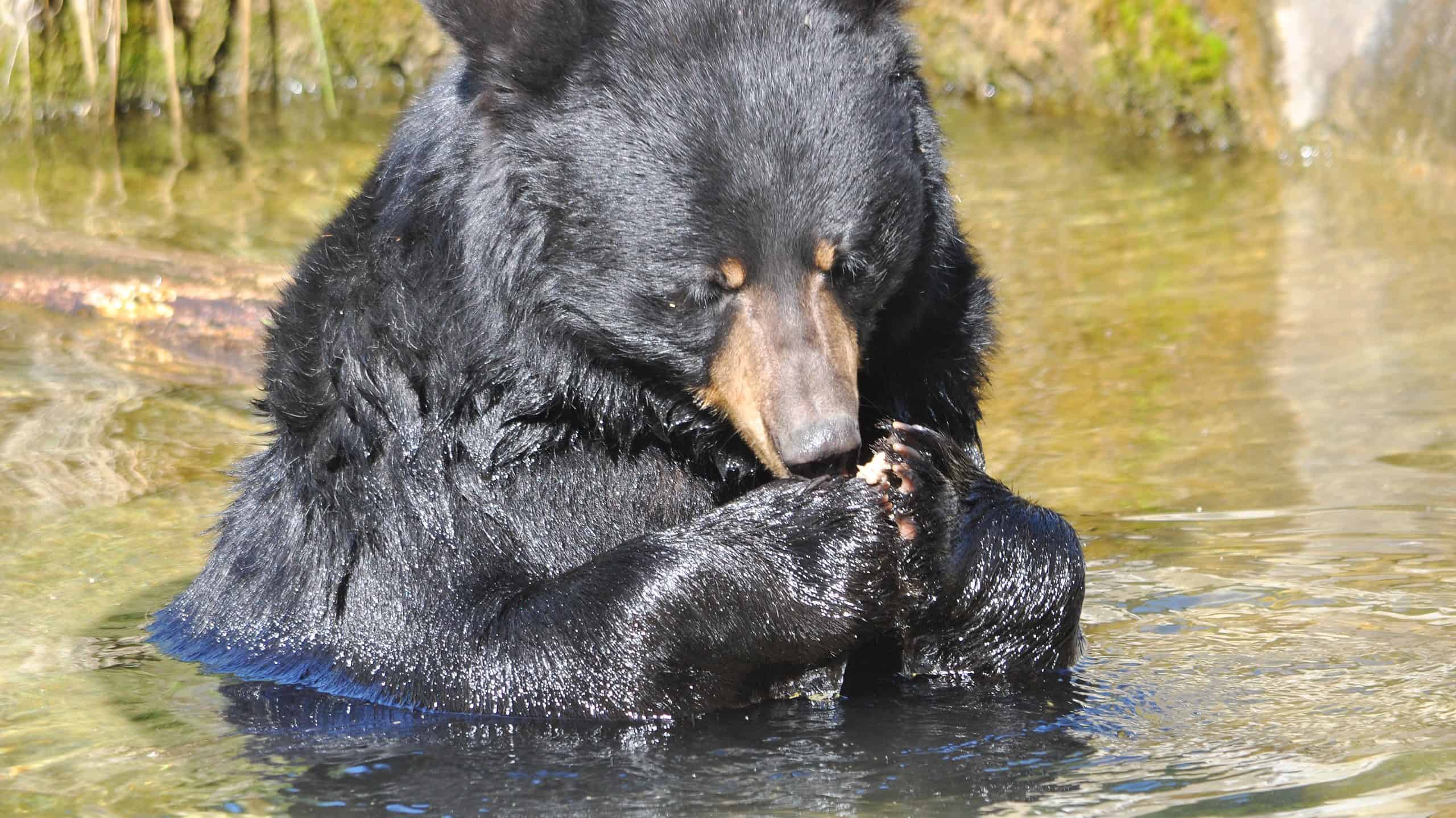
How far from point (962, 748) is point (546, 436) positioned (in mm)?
1202

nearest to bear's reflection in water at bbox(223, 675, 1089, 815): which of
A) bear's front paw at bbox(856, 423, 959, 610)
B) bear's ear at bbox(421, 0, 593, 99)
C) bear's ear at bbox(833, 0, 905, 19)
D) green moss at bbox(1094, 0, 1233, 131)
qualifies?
bear's front paw at bbox(856, 423, 959, 610)

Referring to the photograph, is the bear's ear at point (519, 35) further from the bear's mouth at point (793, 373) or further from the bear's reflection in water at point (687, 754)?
the bear's reflection in water at point (687, 754)

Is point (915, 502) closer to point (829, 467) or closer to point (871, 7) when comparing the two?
point (829, 467)

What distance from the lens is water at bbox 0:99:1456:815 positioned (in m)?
3.77

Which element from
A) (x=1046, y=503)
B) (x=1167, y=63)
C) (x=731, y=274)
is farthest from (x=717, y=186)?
(x=1167, y=63)

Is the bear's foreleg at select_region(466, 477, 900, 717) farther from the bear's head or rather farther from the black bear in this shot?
the bear's head

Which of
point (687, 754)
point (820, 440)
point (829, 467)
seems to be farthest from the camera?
point (829, 467)

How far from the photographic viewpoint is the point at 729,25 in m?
4.03

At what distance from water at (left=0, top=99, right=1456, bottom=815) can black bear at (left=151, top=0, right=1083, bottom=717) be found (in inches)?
6.9

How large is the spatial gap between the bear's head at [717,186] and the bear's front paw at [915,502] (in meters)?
0.16

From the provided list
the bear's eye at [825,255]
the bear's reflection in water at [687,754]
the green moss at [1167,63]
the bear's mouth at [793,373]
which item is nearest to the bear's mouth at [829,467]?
the bear's mouth at [793,373]

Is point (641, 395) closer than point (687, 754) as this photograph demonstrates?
No

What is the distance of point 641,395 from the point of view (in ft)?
13.9

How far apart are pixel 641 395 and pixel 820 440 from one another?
0.59 metres
